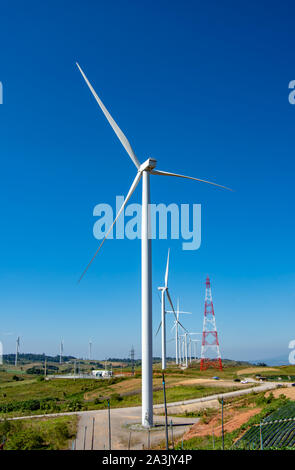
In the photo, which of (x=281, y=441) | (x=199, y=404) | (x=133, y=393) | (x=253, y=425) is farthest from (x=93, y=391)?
(x=281, y=441)

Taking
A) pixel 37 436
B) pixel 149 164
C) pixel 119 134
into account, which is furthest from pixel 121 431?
pixel 119 134

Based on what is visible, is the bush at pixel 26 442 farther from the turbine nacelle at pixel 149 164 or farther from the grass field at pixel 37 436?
the turbine nacelle at pixel 149 164

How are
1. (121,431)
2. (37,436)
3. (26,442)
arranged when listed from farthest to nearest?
(121,431)
(37,436)
(26,442)

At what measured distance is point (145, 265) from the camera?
111 ft

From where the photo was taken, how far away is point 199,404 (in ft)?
158

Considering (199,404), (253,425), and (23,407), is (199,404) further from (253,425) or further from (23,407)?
(23,407)

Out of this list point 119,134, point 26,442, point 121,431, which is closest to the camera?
point 26,442

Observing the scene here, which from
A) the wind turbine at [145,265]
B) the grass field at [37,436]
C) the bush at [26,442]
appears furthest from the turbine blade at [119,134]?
the bush at [26,442]

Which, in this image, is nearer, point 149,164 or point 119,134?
point 149,164

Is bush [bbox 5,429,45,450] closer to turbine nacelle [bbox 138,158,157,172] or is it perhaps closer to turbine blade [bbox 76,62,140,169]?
turbine nacelle [bbox 138,158,157,172]

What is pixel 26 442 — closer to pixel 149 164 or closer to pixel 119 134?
pixel 149 164

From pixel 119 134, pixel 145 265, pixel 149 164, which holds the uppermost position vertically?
pixel 119 134

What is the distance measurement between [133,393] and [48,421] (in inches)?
1091

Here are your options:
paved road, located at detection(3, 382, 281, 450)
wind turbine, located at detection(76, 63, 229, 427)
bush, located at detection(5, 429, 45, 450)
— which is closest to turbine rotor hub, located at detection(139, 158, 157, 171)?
wind turbine, located at detection(76, 63, 229, 427)
